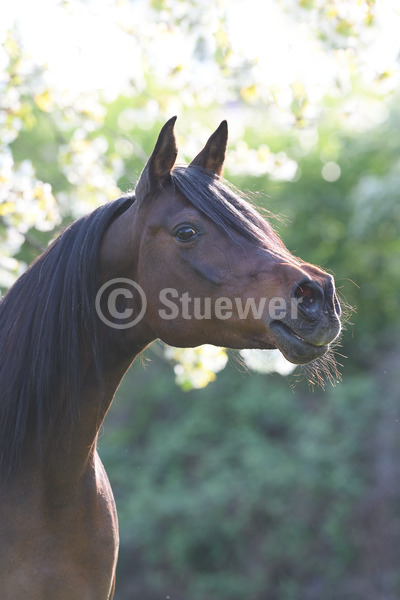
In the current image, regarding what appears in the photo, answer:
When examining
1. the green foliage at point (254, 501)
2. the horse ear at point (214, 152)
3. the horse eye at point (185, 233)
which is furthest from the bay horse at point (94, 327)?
the green foliage at point (254, 501)

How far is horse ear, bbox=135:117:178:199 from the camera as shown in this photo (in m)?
2.40

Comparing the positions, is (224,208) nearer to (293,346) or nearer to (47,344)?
(293,346)

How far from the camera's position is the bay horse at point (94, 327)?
2.25 meters

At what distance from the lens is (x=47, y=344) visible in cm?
232

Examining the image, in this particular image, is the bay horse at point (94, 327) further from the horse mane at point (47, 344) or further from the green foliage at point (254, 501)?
the green foliage at point (254, 501)

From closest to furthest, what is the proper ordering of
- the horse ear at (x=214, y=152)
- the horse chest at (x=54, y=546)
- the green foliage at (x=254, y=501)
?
the horse chest at (x=54, y=546), the horse ear at (x=214, y=152), the green foliage at (x=254, y=501)

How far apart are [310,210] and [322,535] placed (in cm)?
641

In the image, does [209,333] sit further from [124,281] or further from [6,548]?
[6,548]

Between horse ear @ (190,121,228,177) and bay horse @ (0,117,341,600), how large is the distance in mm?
129

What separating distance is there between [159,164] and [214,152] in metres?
0.29

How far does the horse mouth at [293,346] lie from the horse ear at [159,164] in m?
0.68

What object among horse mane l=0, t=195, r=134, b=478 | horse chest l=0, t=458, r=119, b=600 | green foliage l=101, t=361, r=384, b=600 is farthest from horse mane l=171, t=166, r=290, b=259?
green foliage l=101, t=361, r=384, b=600

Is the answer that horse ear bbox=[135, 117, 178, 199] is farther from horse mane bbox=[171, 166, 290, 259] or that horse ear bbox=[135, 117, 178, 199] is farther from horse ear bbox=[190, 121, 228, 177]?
horse ear bbox=[190, 121, 228, 177]

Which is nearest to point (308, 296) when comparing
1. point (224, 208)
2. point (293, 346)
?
point (293, 346)
